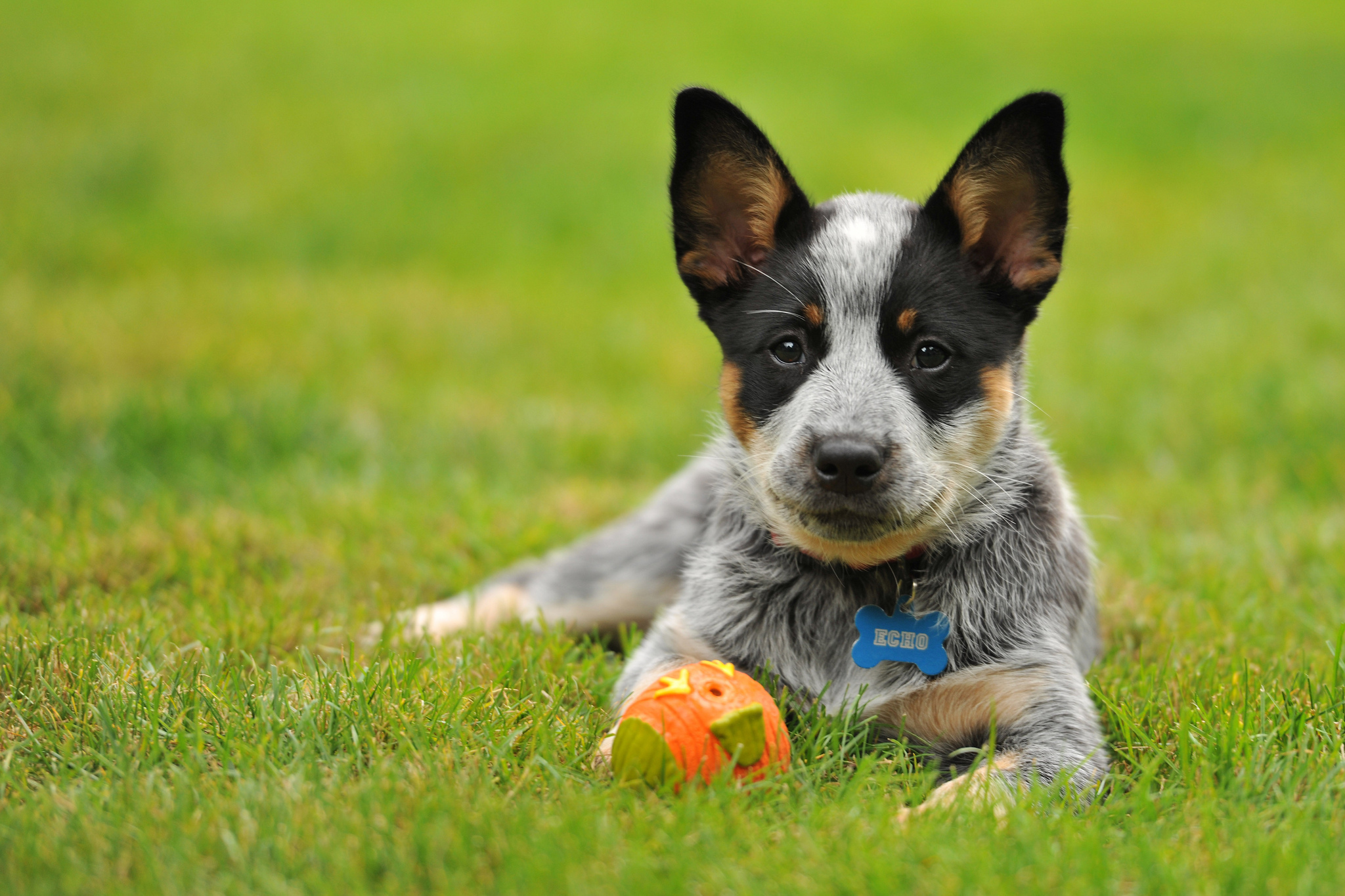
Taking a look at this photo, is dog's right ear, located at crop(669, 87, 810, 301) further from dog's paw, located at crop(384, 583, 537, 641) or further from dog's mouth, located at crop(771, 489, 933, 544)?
dog's paw, located at crop(384, 583, 537, 641)

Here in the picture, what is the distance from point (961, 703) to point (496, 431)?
4.24m

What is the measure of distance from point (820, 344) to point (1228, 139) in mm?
13573

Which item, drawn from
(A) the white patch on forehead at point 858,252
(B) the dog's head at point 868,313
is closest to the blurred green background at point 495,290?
(B) the dog's head at point 868,313

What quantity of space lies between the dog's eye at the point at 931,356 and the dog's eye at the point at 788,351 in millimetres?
338

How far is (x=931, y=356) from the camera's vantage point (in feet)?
10.9

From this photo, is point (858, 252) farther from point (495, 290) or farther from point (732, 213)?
point (495, 290)

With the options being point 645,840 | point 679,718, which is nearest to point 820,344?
point 679,718

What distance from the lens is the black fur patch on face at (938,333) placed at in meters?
3.28

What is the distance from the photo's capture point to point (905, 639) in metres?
3.33

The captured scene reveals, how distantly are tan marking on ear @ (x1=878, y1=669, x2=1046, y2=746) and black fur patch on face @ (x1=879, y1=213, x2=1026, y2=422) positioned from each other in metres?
0.74

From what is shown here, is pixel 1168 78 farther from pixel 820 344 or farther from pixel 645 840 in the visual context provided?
pixel 645 840

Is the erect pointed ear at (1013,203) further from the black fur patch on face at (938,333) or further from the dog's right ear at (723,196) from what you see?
the dog's right ear at (723,196)

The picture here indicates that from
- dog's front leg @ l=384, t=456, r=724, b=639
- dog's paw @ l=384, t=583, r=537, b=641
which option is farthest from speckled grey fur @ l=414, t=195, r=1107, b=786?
dog's paw @ l=384, t=583, r=537, b=641

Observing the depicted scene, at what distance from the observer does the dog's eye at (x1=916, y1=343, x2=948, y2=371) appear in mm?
3307
